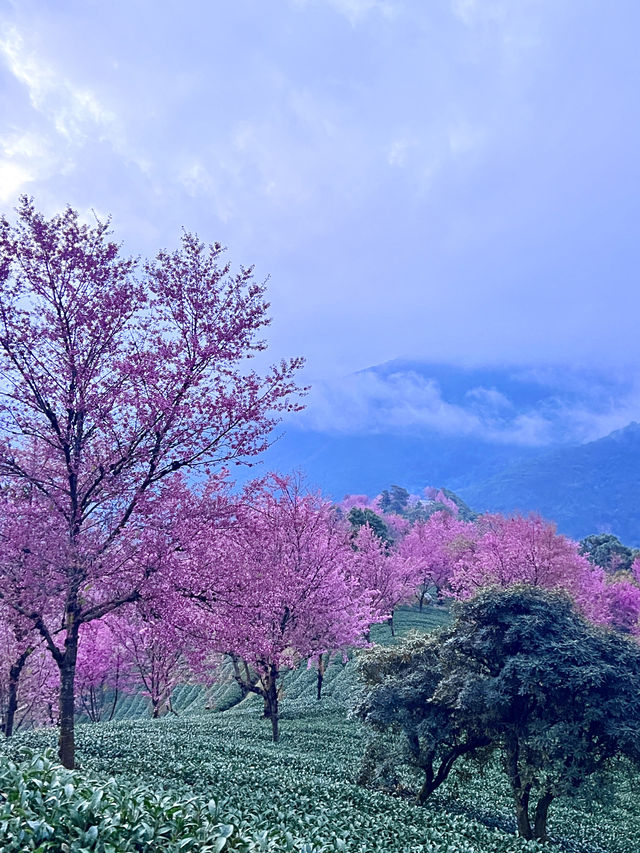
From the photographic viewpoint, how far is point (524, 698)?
1396cm

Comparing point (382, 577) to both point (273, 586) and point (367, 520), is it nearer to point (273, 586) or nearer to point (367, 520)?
point (367, 520)

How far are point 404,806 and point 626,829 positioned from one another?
9812mm

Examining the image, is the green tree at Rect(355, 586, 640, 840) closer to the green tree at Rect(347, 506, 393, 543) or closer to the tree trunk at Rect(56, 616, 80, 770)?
the tree trunk at Rect(56, 616, 80, 770)

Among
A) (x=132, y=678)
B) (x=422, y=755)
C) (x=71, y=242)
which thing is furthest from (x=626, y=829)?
(x=132, y=678)

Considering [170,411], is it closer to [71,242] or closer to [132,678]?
[71,242]

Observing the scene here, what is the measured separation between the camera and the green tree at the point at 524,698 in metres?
13.1

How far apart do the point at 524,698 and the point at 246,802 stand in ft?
25.1

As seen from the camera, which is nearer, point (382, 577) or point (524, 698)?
point (524, 698)

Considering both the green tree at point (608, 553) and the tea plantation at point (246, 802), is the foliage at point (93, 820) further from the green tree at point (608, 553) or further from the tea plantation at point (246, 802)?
the green tree at point (608, 553)

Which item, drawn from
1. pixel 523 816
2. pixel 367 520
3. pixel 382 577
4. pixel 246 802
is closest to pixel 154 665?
pixel 382 577

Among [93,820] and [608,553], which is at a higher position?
[608,553]

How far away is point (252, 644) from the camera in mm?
12492

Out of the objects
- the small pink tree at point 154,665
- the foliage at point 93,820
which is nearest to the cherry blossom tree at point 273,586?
the foliage at point 93,820

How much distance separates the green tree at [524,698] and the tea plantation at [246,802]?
1.65m
